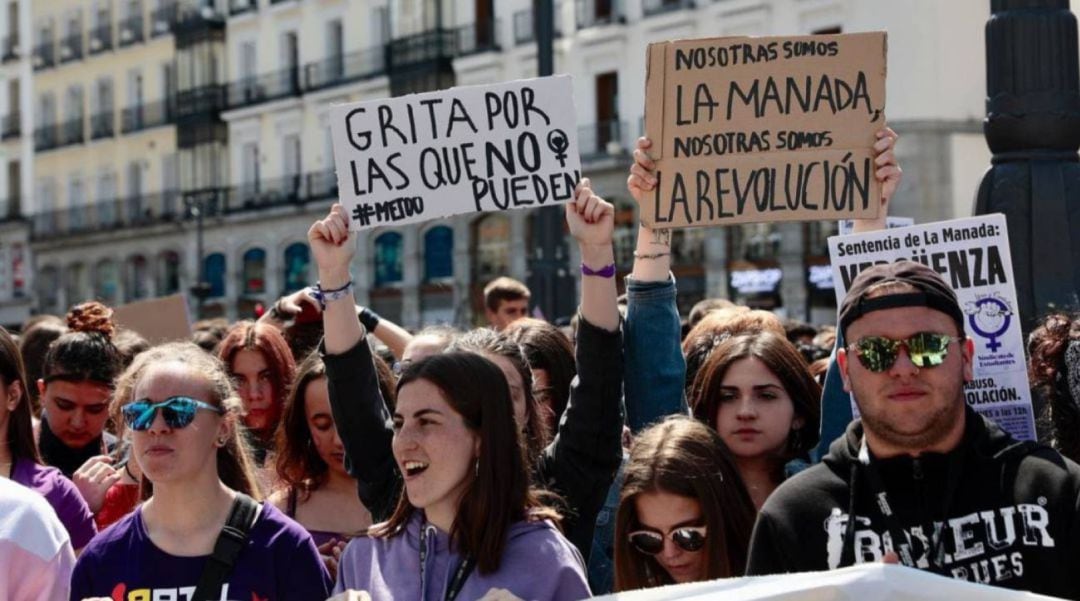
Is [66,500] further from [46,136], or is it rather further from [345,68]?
[46,136]

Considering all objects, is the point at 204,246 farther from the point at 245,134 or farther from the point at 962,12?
the point at 962,12

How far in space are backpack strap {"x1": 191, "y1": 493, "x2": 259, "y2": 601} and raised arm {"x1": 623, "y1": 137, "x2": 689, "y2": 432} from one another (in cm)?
113

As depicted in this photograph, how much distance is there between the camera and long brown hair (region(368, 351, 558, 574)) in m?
3.60

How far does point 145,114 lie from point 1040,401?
4695cm

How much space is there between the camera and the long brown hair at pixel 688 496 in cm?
387

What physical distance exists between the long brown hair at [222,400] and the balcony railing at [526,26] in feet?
107

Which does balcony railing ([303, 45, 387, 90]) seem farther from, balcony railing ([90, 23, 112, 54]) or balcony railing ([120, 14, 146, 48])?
balcony railing ([90, 23, 112, 54])

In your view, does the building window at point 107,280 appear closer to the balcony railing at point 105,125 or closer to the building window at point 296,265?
the balcony railing at point 105,125

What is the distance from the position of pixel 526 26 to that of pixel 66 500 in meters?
32.8

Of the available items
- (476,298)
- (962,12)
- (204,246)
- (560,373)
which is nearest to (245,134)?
(204,246)

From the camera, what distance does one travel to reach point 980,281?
428cm

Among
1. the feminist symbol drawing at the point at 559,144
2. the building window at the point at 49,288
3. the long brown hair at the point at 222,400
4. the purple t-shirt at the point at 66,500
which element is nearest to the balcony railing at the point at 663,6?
the building window at the point at 49,288

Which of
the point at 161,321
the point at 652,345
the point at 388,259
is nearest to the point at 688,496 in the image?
the point at 652,345

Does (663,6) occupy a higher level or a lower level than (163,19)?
lower
